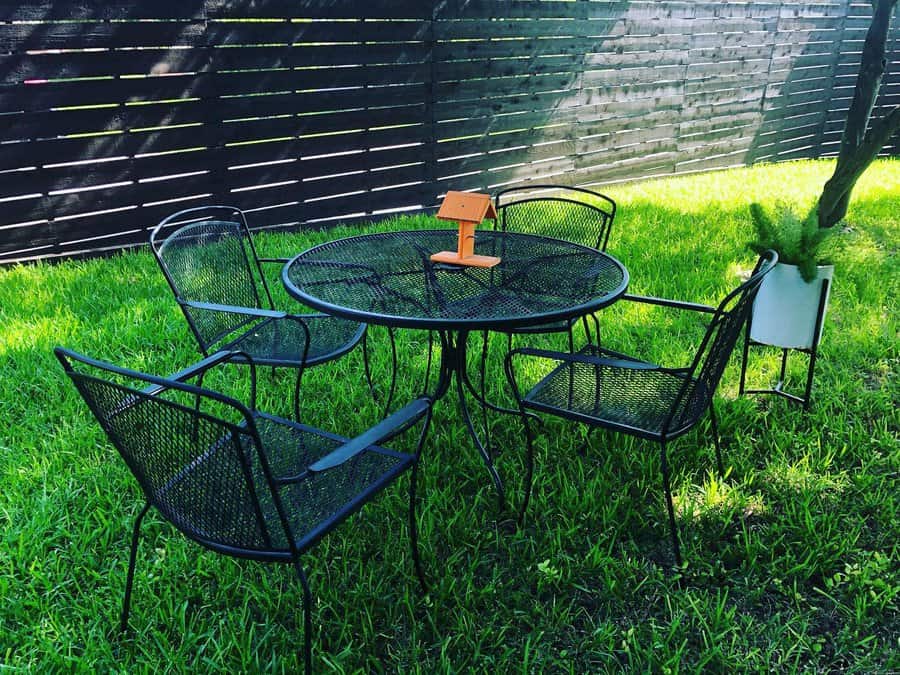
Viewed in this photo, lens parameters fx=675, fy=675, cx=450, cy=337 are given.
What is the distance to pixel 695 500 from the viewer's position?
7.98 feet

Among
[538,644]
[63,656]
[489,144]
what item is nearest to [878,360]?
[538,644]

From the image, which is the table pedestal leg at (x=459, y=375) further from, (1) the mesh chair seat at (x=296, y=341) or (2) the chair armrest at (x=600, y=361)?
(1) the mesh chair seat at (x=296, y=341)

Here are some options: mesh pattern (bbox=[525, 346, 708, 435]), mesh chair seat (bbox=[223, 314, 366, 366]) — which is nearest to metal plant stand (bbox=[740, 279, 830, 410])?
mesh pattern (bbox=[525, 346, 708, 435])

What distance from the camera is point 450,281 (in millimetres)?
2443

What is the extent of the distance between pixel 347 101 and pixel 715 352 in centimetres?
449

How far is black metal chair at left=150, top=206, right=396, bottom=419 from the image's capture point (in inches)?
97.9

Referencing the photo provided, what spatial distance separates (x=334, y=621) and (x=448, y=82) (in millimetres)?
5249

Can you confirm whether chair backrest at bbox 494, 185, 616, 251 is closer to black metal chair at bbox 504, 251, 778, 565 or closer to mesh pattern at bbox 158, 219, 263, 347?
black metal chair at bbox 504, 251, 778, 565

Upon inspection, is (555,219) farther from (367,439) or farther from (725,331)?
(367,439)

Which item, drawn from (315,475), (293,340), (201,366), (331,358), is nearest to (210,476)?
(315,475)

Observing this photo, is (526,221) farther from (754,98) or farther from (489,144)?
(754,98)

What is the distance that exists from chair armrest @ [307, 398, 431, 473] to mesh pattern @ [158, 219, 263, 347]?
45.3 inches

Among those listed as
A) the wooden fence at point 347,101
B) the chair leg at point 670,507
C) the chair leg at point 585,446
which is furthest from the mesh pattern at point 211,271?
the wooden fence at point 347,101

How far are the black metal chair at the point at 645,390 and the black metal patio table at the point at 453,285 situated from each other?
16cm
